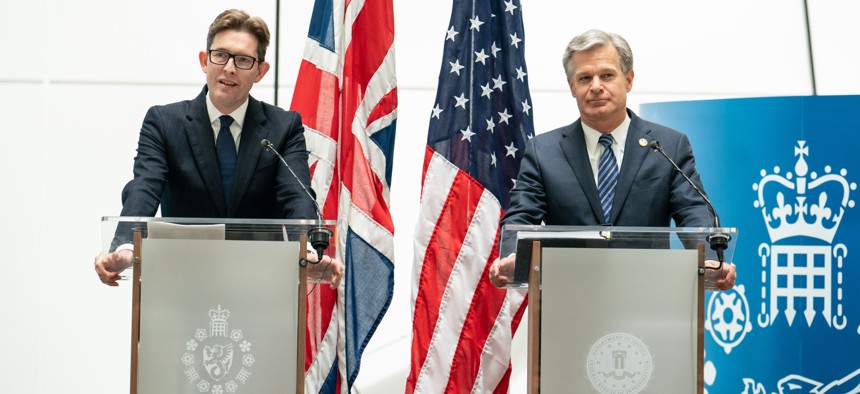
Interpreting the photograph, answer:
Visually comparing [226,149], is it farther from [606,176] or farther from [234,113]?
[606,176]

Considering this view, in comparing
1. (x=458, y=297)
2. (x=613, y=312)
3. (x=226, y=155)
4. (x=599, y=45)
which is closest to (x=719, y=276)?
(x=613, y=312)

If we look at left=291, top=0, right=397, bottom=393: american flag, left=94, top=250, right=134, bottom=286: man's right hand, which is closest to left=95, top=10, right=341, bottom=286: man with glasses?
left=94, top=250, right=134, bottom=286: man's right hand

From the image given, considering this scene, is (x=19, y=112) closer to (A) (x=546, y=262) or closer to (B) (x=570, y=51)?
(B) (x=570, y=51)

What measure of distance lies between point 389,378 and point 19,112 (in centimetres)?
214

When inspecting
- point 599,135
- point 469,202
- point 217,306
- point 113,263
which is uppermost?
point 599,135

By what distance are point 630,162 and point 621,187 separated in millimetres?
99

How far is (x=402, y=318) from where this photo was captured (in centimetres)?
528

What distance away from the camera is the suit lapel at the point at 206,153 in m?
3.72

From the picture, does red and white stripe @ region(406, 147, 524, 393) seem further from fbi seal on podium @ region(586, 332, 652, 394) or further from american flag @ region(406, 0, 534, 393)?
fbi seal on podium @ region(586, 332, 652, 394)

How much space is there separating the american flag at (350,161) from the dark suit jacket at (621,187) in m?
0.91

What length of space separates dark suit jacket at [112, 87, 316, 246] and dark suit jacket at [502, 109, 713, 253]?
73cm

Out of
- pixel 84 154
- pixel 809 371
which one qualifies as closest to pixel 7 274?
pixel 84 154

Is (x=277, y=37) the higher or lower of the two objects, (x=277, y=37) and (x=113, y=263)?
the higher

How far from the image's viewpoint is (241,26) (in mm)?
3848
